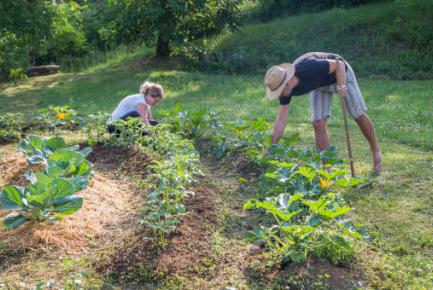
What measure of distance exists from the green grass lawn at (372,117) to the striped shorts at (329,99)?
0.74 m

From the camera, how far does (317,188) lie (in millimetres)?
4668

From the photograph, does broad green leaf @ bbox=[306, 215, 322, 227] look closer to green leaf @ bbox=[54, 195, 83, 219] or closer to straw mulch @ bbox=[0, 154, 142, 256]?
straw mulch @ bbox=[0, 154, 142, 256]

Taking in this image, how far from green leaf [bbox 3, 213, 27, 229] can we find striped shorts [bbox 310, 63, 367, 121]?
3073 millimetres

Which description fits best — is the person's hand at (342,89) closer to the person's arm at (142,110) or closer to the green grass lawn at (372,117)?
the green grass lawn at (372,117)

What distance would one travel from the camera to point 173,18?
1451 cm

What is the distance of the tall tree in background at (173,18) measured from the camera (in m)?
14.1

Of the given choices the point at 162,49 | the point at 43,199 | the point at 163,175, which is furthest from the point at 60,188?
the point at 162,49

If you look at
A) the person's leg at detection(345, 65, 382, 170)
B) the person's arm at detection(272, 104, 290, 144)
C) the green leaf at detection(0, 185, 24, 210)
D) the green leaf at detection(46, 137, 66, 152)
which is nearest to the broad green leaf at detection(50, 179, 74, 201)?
the green leaf at detection(0, 185, 24, 210)

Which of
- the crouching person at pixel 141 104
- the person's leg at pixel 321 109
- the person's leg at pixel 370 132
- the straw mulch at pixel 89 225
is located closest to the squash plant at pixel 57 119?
the crouching person at pixel 141 104

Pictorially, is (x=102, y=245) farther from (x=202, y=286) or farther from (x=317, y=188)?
(x=317, y=188)

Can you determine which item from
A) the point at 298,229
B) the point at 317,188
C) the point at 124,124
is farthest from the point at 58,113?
the point at 298,229

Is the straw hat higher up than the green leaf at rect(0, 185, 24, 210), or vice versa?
the straw hat

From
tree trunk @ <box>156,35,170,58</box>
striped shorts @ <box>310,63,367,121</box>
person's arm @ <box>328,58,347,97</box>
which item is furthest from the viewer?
tree trunk @ <box>156,35,170,58</box>

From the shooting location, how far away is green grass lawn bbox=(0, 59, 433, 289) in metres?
4.20
